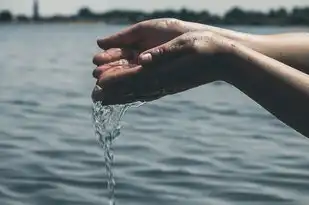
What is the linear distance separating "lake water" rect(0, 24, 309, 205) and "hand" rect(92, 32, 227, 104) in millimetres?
3957

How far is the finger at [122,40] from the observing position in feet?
14.6

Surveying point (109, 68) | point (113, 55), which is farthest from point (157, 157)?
point (109, 68)

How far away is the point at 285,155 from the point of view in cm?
1077

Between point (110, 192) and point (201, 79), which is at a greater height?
point (201, 79)

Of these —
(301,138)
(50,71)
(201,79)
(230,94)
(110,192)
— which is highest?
(201,79)

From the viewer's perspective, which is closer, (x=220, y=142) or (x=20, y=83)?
(x=220, y=142)

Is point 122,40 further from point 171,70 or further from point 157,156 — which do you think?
point 157,156

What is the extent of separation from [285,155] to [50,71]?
20.0m

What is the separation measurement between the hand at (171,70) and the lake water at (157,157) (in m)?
3.96

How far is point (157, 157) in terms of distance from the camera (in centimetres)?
1020

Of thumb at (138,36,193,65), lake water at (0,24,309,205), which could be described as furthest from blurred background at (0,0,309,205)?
thumb at (138,36,193,65)

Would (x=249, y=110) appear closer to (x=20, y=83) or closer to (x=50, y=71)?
(x=20, y=83)

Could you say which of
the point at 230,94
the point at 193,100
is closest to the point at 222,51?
the point at 193,100

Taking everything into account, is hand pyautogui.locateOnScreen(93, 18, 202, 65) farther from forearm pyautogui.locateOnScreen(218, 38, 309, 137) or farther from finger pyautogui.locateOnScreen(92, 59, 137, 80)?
forearm pyautogui.locateOnScreen(218, 38, 309, 137)
